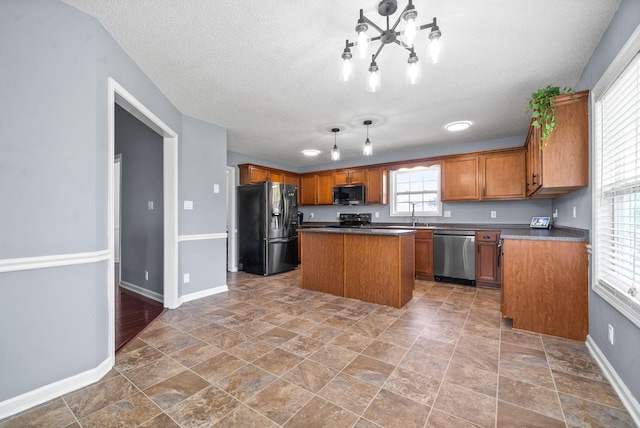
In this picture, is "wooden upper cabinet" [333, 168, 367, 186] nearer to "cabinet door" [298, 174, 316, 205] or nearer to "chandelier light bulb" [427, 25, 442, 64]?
"cabinet door" [298, 174, 316, 205]

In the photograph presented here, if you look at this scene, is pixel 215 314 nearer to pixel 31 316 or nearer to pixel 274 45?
pixel 31 316

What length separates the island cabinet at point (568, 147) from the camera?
7.48 feet

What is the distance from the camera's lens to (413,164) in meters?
5.35

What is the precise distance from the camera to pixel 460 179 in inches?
190

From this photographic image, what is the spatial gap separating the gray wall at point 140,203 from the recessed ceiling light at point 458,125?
4106 mm

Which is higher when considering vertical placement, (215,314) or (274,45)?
(274,45)

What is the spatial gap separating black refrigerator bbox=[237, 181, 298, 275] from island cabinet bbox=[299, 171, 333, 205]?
3.84 ft

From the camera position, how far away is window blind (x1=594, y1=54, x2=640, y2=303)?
5.12ft

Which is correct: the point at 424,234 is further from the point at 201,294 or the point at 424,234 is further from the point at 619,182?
the point at 201,294

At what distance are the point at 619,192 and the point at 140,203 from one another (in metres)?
5.06

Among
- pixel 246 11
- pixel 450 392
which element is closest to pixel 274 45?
pixel 246 11

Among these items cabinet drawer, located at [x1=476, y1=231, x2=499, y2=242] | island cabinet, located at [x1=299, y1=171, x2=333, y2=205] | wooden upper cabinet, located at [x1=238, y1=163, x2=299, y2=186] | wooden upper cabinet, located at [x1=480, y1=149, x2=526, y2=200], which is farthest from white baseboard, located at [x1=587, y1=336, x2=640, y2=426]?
wooden upper cabinet, located at [x1=238, y1=163, x2=299, y2=186]

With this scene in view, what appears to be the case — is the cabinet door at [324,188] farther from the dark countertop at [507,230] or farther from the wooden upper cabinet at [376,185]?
the wooden upper cabinet at [376,185]

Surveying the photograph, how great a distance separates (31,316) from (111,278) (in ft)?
1.55
